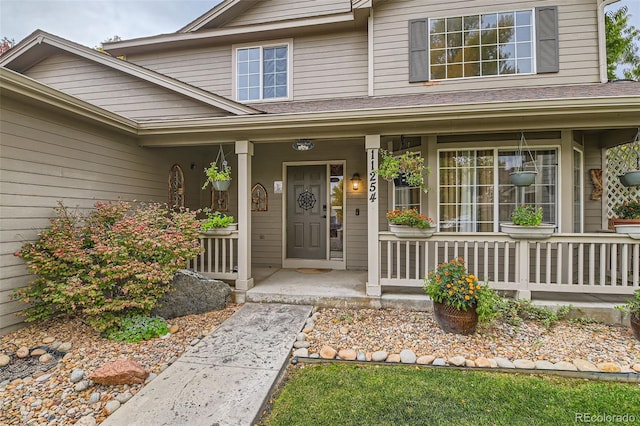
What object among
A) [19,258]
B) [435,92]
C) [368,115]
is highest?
[435,92]

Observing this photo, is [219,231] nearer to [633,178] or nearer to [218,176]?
[218,176]

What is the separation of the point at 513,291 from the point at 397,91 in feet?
12.4

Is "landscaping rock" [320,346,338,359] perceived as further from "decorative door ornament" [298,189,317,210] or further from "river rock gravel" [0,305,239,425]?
"decorative door ornament" [298,189,317,210]

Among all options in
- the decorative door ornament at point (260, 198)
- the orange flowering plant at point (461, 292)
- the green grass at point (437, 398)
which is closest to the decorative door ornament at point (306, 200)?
the decorative door ornament at point (260, 198)

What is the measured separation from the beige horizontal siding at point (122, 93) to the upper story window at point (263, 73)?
1501 millimetres

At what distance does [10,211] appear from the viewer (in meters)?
3.33

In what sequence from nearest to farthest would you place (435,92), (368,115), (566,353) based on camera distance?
(566,353), (368,115), (435,92)

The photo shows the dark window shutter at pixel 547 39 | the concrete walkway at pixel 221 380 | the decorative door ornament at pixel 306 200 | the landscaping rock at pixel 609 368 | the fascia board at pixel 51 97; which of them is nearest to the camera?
the concrete walkway at pixel 221 380

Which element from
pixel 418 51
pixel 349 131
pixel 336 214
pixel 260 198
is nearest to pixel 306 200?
pixel 336 214

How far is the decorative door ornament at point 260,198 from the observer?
6496 mm

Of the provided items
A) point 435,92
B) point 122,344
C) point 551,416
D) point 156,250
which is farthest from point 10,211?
point 435,92

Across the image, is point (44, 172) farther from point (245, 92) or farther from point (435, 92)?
point (435, 92)

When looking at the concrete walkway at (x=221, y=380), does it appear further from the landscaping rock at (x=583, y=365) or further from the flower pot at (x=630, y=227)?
the flower pot at (x=630, y=227)

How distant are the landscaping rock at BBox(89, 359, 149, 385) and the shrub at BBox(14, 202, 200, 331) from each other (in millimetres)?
939
